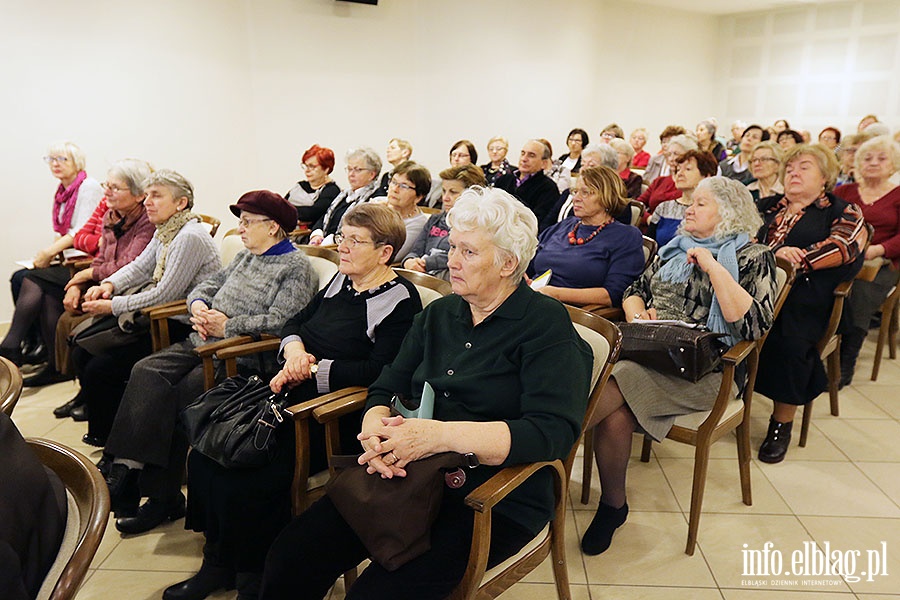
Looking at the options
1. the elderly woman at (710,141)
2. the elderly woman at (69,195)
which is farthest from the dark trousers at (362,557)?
the elderly woman at (710,141)

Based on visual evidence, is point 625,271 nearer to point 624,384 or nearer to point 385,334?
point 624,384

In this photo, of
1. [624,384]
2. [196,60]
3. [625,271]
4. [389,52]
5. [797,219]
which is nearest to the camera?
[624,384]

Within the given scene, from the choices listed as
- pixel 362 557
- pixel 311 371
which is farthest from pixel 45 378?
pixel 362 557

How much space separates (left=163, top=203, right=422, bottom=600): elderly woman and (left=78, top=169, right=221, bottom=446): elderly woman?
0.84 m

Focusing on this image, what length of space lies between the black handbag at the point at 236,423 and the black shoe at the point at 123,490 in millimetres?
495

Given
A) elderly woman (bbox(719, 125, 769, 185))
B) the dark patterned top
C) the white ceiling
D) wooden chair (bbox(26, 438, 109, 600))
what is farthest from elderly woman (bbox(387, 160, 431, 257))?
the white ceiling

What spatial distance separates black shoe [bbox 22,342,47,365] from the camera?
3.82 meters

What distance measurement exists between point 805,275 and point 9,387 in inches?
116

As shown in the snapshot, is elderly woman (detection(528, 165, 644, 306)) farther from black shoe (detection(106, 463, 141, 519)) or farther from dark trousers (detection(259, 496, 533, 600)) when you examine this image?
black shoe (detection(106, 463, 141, 519))

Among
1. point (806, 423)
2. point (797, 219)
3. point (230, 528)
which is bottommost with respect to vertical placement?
point (806, 423)

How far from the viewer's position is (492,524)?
1.53 meters

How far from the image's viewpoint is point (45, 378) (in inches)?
143

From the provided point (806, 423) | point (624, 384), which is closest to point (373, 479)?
point (624, 384)

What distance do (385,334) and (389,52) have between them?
5.16 m
